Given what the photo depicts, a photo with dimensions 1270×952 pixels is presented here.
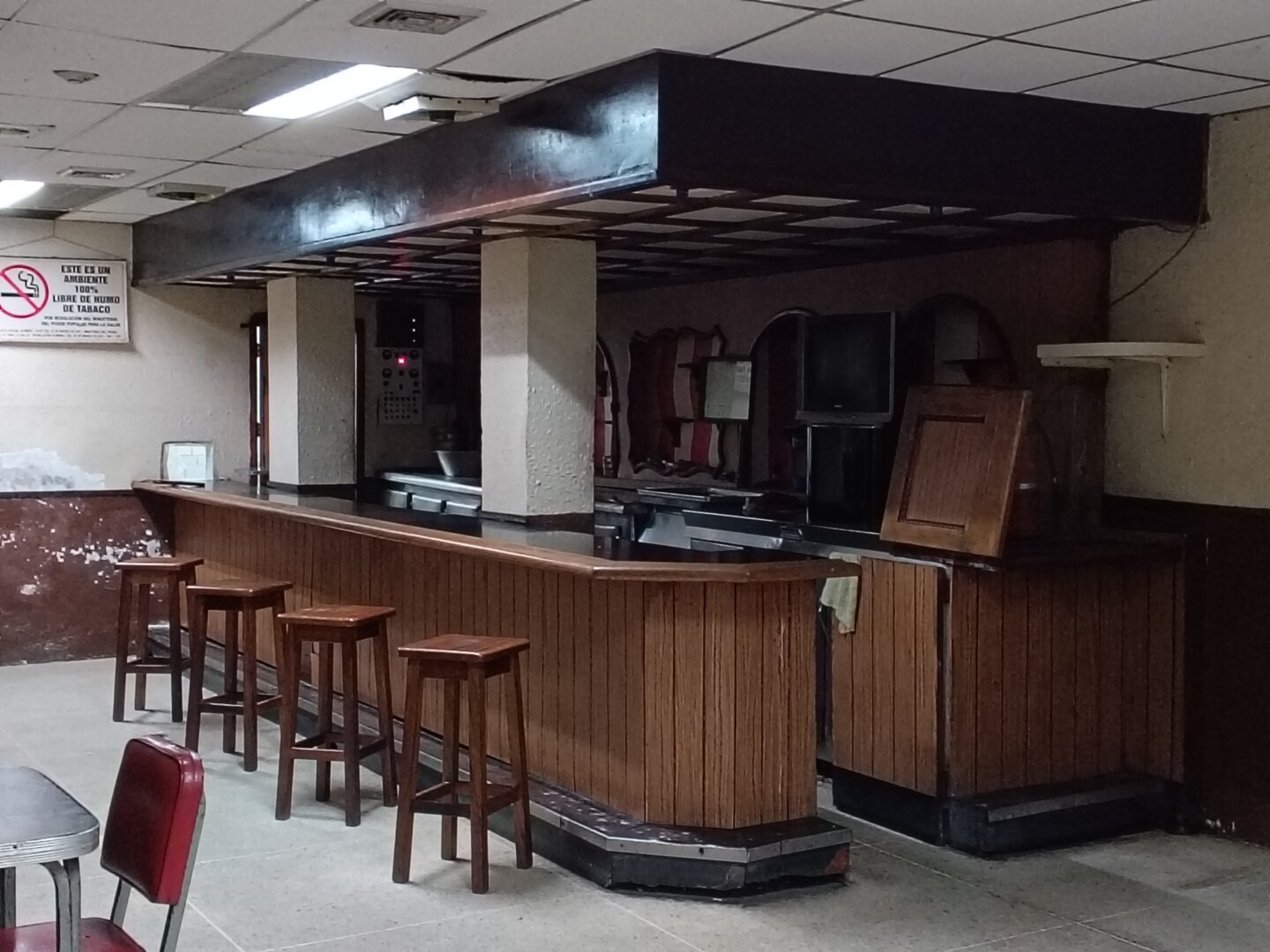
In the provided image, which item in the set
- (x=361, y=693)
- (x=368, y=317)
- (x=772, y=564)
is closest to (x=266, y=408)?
(x=368, y=317)

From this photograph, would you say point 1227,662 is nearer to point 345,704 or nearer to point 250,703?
point 345,704

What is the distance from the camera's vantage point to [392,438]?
10070mm

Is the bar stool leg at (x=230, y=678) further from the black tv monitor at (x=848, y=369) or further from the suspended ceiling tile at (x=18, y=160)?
the black tv monitor at (x=848, y=369)

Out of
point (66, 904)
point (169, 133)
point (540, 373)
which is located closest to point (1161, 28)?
point (540, 373)

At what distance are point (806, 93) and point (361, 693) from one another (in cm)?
367

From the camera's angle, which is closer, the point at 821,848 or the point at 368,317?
the point at 821,848

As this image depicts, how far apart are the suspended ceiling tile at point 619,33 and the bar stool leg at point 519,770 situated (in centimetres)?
196

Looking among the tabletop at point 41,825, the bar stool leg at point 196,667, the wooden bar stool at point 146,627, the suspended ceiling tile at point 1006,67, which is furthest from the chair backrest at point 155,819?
the wooden bar stool at point 146,627

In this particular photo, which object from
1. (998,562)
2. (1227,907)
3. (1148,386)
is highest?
(1148,386)

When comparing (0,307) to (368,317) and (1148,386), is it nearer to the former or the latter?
(368,317)

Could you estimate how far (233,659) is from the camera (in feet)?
21.8

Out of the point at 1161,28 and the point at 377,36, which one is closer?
the point at 1161,28

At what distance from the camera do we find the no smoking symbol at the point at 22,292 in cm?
847

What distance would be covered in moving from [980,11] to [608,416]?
583 centimetres
